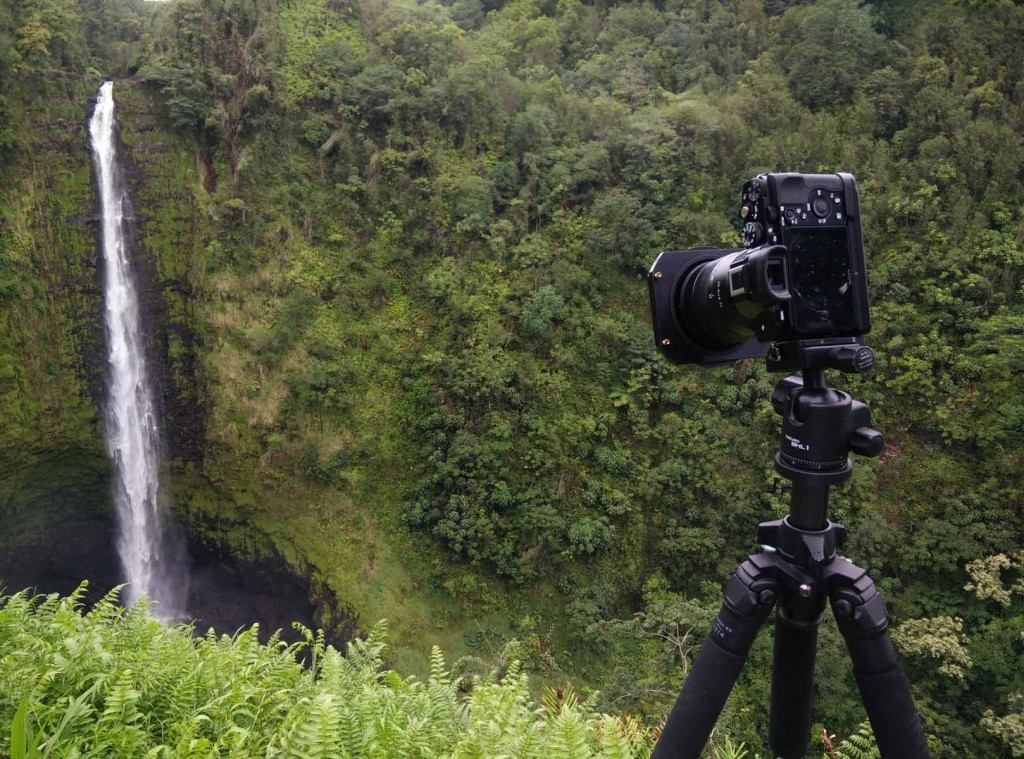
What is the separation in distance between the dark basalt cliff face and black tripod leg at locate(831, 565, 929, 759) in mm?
9963

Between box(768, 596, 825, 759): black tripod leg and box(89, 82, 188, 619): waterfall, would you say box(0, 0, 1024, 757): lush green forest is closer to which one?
box(89, 82, 188, 619): waterfall

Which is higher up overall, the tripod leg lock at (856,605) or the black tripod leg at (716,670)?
the tripod leg lock at (856,605)

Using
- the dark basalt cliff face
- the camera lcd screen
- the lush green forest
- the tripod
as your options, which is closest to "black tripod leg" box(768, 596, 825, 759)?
the tripod

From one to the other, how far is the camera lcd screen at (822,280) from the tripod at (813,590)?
46 mm

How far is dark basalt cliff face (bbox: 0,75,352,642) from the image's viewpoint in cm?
1053

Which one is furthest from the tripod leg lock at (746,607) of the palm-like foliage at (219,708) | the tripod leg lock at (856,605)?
the palm-like foliage at (219,708)

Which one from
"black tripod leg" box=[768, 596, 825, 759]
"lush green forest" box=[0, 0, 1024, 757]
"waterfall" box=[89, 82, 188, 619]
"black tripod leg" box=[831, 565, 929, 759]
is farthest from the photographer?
"waterfall" box=[89, 82, 188, 619]

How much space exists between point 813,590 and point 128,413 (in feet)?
41.5

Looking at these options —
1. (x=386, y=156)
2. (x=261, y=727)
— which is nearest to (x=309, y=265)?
(x=386, y=156)

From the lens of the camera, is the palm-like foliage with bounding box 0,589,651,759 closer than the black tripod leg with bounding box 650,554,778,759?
No

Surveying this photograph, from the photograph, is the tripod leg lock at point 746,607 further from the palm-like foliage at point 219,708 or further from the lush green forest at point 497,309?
the lush green forest at point 497,309

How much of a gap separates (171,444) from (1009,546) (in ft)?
46.1

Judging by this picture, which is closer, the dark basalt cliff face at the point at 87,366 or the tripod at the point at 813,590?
the tripod at the point at 813,590

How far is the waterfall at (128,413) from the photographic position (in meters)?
11.0
